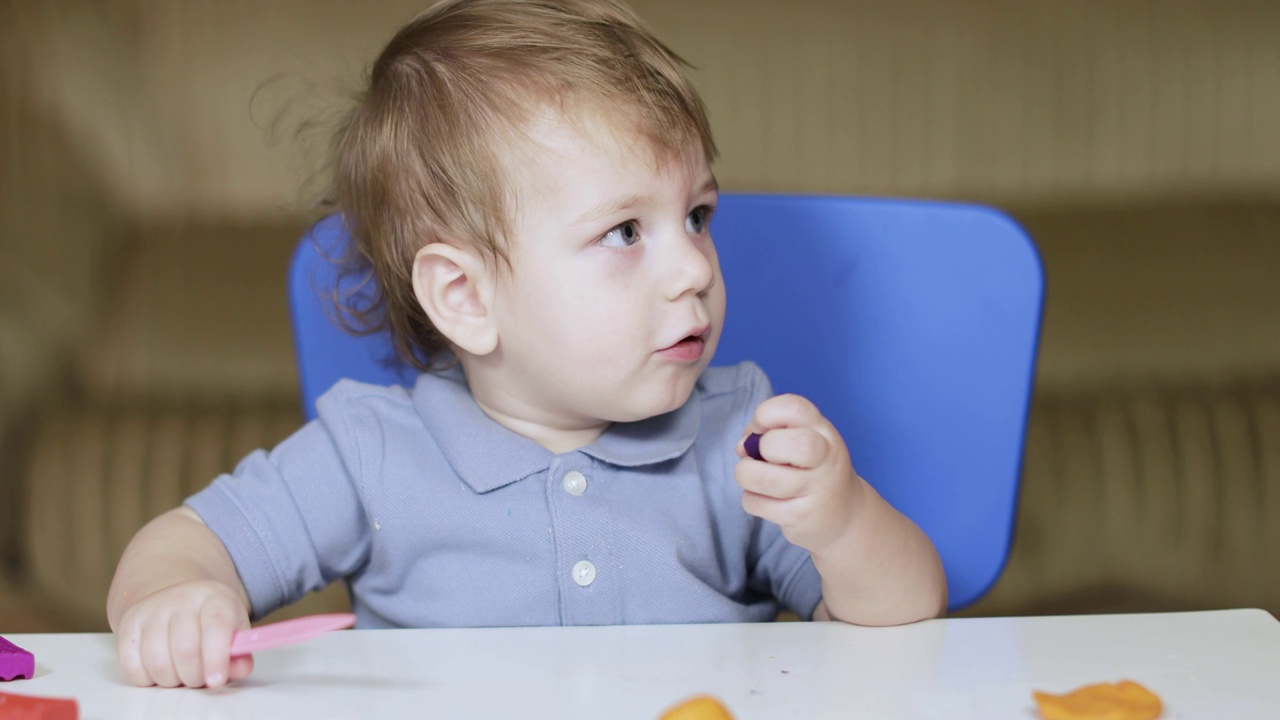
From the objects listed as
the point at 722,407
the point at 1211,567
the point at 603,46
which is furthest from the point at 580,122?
the point at 1211,567

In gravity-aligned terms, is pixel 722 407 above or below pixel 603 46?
below

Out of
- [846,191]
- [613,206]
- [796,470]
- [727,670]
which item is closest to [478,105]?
[613,206]

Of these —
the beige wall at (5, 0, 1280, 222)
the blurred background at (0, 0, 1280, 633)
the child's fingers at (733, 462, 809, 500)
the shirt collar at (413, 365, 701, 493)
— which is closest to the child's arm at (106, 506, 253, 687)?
the shirt collar at (413, 365, 701, 493)

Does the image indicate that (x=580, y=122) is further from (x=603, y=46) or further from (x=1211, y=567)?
(x=1211, y=567)

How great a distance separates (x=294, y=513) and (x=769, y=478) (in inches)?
13.2

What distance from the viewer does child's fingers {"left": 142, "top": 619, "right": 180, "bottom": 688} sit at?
0.64 m

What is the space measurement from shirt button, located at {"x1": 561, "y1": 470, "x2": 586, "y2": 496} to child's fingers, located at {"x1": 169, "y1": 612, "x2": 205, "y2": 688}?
301mm

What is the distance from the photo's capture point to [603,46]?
889mm

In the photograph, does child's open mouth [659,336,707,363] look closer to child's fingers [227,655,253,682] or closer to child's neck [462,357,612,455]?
child's neck [462,357,612,455]

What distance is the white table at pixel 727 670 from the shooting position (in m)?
0.60

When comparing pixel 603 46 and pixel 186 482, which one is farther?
pixel 186 482

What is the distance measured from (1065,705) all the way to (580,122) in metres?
0.47

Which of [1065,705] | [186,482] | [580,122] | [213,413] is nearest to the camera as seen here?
[1065,705]

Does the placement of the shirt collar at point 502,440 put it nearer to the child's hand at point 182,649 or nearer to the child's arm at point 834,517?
the child's arm at point 834,517
